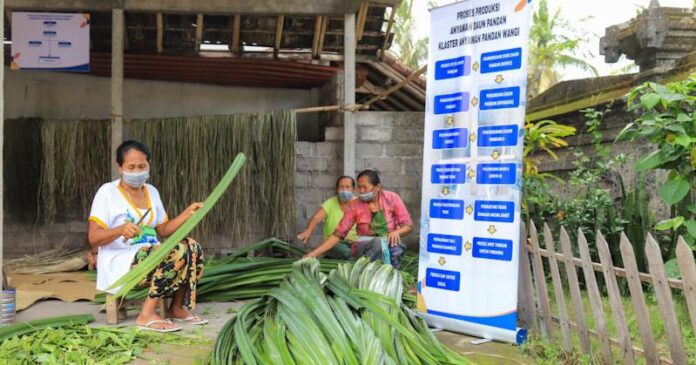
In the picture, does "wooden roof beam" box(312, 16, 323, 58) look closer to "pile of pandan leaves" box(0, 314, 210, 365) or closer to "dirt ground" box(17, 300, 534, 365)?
"dirt ground" box(17, 300, 534, 365)

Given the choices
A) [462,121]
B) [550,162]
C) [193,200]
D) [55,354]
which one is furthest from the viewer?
[550,162]

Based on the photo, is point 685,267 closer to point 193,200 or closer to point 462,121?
point 462,121

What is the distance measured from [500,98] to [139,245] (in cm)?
242

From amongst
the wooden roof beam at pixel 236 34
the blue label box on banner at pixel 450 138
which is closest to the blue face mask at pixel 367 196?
the blue label box on banner at pixel 450 138

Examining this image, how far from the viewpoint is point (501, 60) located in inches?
160

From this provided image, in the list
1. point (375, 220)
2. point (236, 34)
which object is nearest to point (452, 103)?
point (375, 220)

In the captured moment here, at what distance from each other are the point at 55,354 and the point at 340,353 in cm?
152

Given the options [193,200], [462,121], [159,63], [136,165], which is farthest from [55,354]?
[159,63]

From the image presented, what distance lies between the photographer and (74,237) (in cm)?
748

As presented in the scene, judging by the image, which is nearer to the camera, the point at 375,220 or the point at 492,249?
the point at 492,249

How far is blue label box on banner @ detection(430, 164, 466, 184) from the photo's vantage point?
4.25 meters

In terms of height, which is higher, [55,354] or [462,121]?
[462,121]

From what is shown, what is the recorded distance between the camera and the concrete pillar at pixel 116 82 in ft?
21.4

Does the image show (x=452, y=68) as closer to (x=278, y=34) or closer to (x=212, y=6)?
(x=212, y=6)
